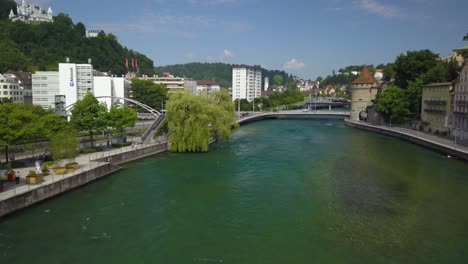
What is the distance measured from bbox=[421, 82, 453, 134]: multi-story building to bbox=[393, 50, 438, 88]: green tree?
9532 millimetres

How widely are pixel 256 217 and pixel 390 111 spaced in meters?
55.0

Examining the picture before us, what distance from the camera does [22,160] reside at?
30906 mm

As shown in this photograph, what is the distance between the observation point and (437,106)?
55.0 meters

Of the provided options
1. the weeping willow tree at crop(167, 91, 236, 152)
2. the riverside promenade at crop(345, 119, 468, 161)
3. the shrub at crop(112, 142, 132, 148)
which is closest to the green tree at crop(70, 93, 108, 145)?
the shrub at crop(112, 142, 132, 148)

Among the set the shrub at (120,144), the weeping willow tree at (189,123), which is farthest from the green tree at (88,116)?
the weeping willow tree at (189,123)

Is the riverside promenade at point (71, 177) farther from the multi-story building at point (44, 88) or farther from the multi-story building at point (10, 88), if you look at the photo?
the multi-story building at point (10, 88)

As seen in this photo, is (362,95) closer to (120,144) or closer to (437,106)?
(437,106)

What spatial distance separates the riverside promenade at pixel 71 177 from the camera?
21781mm

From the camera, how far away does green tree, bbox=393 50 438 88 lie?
225 ft

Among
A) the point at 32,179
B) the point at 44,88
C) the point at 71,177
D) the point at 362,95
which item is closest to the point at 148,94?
the point at 44,88

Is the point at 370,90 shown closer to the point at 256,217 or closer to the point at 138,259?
the point at 256,217

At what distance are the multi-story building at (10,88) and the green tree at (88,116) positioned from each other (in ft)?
148

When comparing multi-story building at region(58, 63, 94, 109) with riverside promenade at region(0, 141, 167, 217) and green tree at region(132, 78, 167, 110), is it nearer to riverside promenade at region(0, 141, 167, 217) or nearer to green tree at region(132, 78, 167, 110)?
green tree at region(132, 78, 167, 110)

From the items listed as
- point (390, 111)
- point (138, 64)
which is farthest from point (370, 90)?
point (138, 64)
